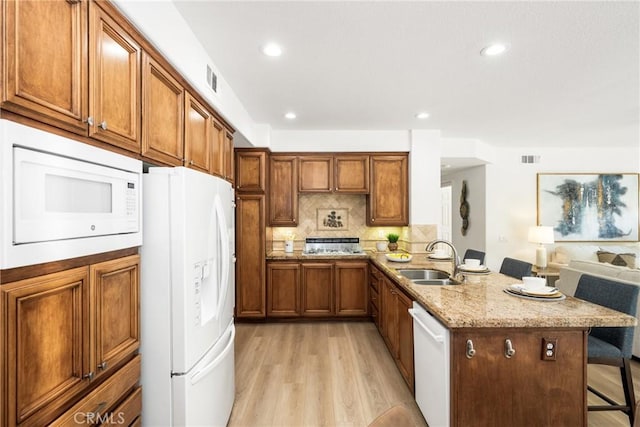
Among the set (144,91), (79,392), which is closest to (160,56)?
(144,91)

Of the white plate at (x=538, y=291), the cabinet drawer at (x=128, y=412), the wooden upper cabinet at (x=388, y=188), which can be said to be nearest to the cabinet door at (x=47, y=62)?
the cabinet drawer at (x=128, y=412)

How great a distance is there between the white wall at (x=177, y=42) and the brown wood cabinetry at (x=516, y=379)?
214 centimetres

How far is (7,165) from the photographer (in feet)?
2.54

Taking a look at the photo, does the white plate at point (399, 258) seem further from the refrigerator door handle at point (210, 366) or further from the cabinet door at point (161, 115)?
the cabinet door at point (161, 115)

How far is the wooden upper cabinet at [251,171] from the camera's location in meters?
4.05

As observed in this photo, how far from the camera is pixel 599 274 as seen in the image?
10.3 ft

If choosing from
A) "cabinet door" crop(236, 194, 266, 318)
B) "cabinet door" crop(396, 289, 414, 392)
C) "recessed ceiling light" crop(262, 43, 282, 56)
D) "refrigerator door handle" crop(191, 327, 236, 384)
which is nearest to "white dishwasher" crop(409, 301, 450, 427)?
"cabinet door" crop(396, 289, 414, 392)

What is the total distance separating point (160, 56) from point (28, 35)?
2.86 ft

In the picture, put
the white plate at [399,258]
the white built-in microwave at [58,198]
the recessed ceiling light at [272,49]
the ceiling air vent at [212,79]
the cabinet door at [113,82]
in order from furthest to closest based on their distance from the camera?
the white plate at [399,258] < the ceiling air vent at [212,79] < the recessed ceiling light at [272,49] < the cabinet door at [113,82] < the white built-in microwave at [58,198]

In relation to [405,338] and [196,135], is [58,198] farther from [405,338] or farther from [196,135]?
[405,338]

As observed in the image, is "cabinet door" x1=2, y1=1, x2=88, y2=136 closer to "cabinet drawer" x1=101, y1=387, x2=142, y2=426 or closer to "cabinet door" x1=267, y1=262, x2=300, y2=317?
"cabinet drawer" x1=101, y1=387, x2=142, y2=426

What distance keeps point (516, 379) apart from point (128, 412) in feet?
6.10

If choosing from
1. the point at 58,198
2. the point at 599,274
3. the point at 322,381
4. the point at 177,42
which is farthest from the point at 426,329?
the point at 599,274

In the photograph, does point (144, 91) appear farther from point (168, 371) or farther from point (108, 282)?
point (168, 371)
